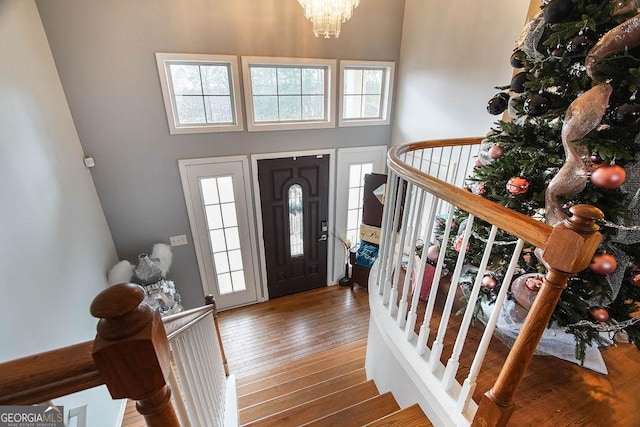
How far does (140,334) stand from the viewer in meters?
0.48

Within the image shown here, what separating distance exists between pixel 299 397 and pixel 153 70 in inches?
130

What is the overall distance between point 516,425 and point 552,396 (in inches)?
10.8

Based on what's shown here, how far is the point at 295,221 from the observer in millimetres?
4148

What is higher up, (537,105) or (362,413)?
(537,105)

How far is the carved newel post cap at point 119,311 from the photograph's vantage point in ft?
1.50

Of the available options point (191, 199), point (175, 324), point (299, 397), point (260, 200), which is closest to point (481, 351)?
point (175, 324)

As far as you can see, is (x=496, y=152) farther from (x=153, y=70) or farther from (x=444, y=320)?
(x=153, y=70)

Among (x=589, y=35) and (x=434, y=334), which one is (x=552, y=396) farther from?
(x=589, y=35)

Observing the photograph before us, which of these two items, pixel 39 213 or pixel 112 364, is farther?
pixel 39 213

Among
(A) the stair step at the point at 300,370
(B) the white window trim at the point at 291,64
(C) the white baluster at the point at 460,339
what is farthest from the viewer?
(B) the white window trim at the point at 291,64

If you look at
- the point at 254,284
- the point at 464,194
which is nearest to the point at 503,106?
the point at 464,194

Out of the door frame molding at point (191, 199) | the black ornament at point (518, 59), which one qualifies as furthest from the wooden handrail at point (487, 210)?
the door frame molding at point (191, 199)

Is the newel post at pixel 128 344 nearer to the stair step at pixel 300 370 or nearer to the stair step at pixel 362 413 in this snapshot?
the stair step at pixel 362 413

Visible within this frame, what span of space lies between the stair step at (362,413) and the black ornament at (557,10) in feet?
6.98
